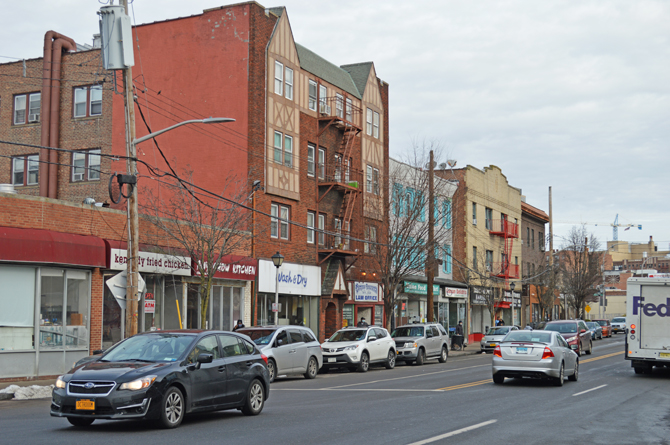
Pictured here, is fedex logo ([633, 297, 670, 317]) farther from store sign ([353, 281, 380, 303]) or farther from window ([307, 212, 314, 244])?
store sign ([353, 281, 380, 303])

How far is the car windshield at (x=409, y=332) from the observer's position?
30875 mm

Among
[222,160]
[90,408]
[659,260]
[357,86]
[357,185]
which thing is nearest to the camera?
[90,408]

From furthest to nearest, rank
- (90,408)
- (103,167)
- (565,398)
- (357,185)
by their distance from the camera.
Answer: (357,185) < (103,167) < (565,398) < (90,408)

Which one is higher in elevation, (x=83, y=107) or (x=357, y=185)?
(x=83, y=107)

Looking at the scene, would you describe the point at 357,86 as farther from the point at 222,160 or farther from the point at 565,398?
the point at 565,398

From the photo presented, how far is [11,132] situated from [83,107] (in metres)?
3.70

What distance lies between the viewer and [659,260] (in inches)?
6462

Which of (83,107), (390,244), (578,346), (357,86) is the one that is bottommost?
(578,346)

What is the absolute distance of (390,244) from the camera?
34531 mm

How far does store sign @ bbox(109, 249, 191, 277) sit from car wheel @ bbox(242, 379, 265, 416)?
460 inches

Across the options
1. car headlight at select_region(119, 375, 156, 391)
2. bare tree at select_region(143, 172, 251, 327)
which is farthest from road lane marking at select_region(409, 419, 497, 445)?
bare tree at select_region(143, 172, 251, 327)

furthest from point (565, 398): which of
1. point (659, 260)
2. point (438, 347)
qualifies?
point (659, 260)

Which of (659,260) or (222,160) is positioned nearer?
(222,160)

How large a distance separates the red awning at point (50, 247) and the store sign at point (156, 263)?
2.17 feet
